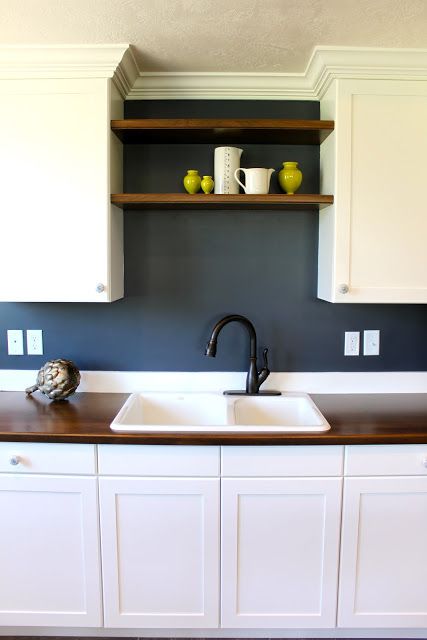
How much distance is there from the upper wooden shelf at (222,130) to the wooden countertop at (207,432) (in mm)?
1127

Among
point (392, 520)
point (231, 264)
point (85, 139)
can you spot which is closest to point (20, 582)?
point (392, 520)

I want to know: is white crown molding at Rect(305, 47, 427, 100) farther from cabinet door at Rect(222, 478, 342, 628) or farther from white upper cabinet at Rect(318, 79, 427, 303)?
cabinet door at Rect(222, 478, 342, 628)

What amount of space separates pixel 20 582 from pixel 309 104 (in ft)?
7.40

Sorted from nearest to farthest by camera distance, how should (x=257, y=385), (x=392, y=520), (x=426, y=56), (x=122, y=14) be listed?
(x=122, y=14)
(x=392, y=520)
(x=426, y=56)
(x=257, y=385)

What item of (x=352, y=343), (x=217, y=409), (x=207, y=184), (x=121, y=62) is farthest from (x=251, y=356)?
(x=121, y=62)

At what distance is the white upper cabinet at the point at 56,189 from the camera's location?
70.6 inches

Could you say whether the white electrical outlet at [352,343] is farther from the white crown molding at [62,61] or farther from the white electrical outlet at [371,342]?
the white crown molding at [62,61]

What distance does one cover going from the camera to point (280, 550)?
165cm

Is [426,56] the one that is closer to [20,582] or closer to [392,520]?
[392,520]

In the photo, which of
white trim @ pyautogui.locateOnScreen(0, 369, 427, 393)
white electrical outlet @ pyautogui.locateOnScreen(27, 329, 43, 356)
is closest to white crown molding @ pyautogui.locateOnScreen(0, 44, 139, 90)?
white electrical outlet @ pyautogui.locateOnScreen(27, 329, 43, 356)

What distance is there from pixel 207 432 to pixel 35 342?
1006 millimetres

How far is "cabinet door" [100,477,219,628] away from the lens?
1629 millimetres

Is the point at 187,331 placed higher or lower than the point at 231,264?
lower

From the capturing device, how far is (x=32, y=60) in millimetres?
1773
